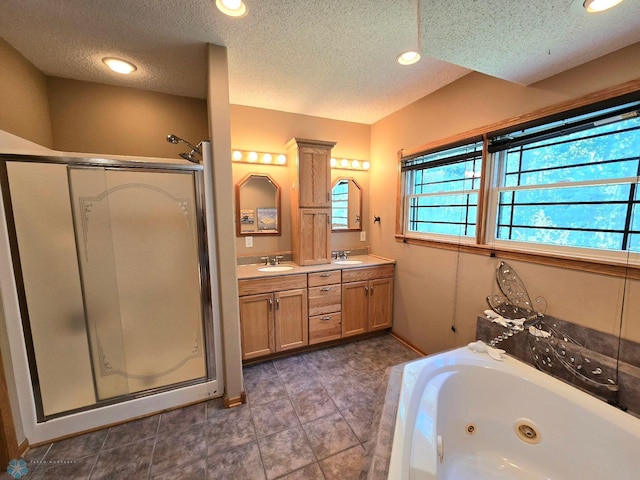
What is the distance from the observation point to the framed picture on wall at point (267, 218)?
2873 mm

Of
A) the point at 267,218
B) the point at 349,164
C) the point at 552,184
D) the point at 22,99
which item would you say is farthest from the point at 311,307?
the point at 22,99

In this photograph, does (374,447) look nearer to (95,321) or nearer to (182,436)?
(182,436)

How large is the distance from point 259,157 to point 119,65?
1.28 meters

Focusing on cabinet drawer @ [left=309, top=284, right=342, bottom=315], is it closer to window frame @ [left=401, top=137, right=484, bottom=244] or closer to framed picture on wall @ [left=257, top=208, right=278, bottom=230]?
framed picture on wall @ [left=257, top=208, right=278, bottom=230]

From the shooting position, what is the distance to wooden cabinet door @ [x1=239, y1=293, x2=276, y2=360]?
92.9 inches

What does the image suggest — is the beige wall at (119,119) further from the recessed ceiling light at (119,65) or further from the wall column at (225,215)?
the wall column at (225,215)

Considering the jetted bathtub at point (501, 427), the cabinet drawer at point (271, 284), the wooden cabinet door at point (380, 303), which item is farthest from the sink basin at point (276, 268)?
the jetted bathtub at point (501, 427)

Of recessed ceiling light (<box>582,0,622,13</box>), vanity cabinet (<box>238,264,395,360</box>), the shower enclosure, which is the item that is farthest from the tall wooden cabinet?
recessed ceiling light (<box>582,0,622,13</box>)

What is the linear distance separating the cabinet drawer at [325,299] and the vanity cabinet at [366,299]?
0.07 meters

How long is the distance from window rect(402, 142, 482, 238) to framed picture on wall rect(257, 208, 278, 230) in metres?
1.49

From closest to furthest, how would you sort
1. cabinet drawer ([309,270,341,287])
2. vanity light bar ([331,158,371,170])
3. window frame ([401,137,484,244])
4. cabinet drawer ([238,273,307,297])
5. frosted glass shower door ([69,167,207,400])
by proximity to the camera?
frosted glass shower door ([69,167,207,400])
window frame ([401,137,484,244])
cabinet drawer ([238,273,307,297])
cabinet drawer ([309,270,341,287])
vanity light bar ([331,158,371,170])

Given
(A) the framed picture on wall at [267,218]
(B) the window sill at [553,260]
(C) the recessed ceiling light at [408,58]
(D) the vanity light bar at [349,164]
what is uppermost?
(C) the recessed ceiling light at [408,58]

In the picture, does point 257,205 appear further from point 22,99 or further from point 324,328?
point 22,99

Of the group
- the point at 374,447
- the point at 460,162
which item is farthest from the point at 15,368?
the point at 460,162
